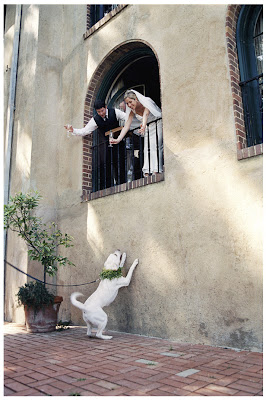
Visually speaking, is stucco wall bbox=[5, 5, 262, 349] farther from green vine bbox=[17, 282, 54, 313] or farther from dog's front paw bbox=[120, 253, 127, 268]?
green vine bbox=[17, 282, 54, 313]

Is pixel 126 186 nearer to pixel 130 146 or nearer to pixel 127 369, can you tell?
pixel 130 146

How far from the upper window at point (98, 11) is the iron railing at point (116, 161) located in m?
2.41

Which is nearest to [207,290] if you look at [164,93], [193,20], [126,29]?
[164,93]

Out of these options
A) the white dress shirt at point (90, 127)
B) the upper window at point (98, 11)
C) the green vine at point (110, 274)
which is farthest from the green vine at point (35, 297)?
the upper window at point (98, 11)

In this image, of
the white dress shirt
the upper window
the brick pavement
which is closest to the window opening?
the white dress shirt

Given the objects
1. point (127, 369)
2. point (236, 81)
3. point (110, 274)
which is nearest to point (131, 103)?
point (236, 81)

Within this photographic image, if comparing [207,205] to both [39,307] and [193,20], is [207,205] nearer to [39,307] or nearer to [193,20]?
[193,20]

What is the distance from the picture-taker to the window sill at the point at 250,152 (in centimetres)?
368

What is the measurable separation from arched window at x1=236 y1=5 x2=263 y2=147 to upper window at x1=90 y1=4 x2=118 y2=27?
3519 millimetres

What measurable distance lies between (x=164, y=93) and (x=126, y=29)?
170 centimetres

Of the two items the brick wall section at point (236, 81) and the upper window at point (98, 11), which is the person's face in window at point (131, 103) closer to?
the brick wall section at point (236, 81)

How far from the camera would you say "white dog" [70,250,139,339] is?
430 centimetres

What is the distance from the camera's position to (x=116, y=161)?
6.45 metres

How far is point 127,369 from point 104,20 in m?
5.79
